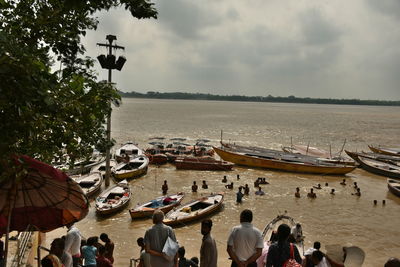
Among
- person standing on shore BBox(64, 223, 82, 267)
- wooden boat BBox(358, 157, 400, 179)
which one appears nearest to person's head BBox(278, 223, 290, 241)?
person standing on shore BBox(64, 223, 82, 267)

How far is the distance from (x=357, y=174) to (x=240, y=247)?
33.7 metres

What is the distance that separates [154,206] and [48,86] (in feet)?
54.3

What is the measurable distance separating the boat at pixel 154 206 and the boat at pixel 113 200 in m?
1.26

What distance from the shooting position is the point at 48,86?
3.72 m

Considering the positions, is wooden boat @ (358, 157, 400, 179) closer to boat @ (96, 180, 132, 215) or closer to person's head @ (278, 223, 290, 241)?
boat @ (96, 180, 132, 215)

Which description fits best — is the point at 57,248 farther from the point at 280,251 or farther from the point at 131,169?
the point at 131,169

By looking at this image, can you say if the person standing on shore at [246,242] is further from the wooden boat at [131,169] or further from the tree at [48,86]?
the wooden boat at [131,169]

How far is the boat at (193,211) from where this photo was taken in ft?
58.2

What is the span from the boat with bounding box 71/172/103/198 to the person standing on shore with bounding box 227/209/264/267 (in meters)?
17.3

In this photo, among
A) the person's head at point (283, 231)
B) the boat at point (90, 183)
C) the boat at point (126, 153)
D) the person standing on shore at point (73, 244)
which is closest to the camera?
the person's head at point (283, 231)

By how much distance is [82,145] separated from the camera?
647cm

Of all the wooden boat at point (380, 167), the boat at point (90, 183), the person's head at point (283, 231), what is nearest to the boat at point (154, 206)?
the boat at point (90, 183)

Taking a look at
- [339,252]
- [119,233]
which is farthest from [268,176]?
[339,252]

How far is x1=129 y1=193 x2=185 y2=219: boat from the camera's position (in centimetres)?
1823
